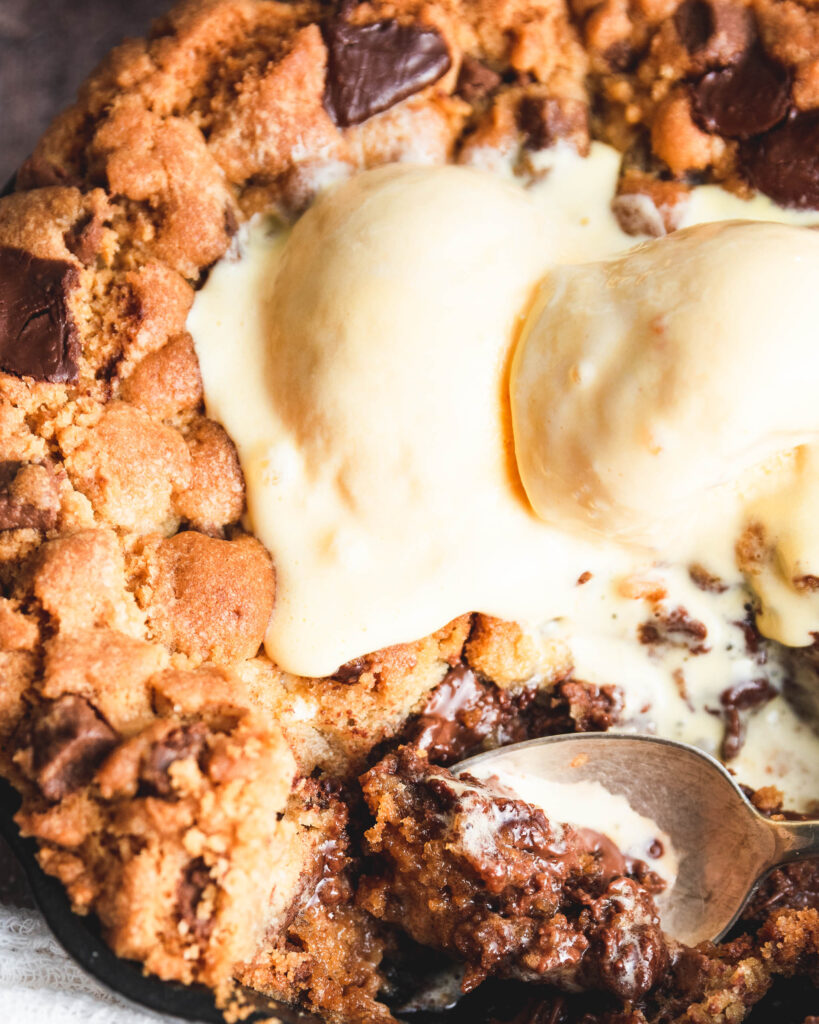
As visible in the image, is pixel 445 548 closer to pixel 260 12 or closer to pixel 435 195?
pixel 435 195

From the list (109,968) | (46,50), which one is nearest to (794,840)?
(109,968)

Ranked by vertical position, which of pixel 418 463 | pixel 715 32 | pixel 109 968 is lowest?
A: pixel 109 968

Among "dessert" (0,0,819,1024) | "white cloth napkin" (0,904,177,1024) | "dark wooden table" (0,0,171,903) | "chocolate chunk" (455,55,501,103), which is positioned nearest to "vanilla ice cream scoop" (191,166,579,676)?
"dessert" (0,0,819,1024)

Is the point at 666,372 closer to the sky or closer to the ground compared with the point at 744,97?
closer to the ground

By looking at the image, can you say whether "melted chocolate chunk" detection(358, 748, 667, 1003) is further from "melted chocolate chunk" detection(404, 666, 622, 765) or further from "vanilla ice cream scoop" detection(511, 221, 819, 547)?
"vanilla ice cream scoop" detection(511, 221, 819, 547)

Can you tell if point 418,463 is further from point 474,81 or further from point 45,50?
point 45,50

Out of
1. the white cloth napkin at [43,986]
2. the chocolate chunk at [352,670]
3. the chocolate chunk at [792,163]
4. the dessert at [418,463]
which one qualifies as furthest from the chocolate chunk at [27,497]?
the chocolate chunk at [792,163]
